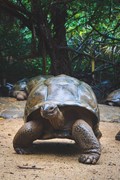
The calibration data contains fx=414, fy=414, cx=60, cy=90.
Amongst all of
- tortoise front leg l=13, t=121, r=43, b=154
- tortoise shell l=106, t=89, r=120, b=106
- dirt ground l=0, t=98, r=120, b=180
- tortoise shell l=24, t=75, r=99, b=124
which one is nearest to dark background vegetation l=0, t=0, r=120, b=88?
tortoise shell l=106, t=89, r=120, b=106

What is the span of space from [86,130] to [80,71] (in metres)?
7.91

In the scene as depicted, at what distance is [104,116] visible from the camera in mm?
8133

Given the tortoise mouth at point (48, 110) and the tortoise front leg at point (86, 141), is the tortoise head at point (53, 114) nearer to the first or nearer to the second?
the tortoise mouth at point (48, 110)

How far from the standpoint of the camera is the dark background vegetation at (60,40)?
10133 mm

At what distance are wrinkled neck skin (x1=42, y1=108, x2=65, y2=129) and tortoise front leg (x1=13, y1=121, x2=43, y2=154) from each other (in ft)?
0.68

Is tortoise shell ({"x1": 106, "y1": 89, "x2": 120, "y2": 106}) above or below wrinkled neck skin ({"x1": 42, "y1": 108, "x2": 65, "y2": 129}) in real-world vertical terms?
below

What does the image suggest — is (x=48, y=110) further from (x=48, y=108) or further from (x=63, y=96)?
(x=63, y=96)

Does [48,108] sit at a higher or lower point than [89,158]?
higher

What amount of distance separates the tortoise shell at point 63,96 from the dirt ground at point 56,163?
46 centimetres

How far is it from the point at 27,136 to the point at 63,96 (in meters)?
0.58

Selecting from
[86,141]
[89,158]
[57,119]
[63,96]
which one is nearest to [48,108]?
[57,119]

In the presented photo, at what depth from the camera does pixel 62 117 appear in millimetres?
4297

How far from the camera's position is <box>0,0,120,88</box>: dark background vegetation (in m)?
10.1

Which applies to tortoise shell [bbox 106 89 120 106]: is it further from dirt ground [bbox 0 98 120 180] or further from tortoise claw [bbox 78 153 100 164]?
tortoise claw [bbox 78 153 100 164]
